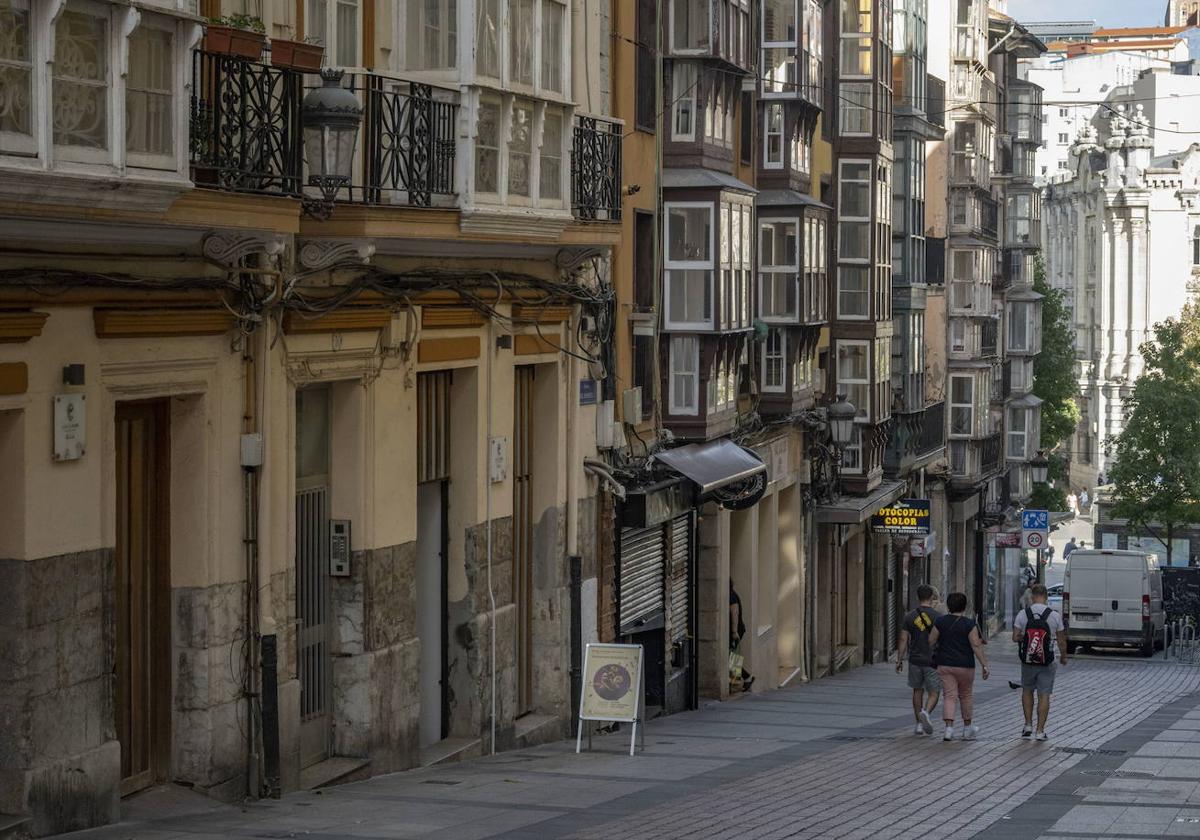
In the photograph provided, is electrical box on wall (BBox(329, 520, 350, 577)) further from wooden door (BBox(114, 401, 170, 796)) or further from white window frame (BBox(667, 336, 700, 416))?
white window frame (BBox(667, 336, 700, 416))

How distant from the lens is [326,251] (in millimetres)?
14594

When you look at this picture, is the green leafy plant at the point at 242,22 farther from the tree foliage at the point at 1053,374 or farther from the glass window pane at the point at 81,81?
the tree foliage at the point at 1053,374

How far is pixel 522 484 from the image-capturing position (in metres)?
20.1

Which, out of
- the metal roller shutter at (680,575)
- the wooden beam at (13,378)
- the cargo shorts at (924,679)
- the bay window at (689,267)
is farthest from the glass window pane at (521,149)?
the metal roller shutter at (680,575)

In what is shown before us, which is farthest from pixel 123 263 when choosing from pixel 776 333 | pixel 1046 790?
pixel 776 333

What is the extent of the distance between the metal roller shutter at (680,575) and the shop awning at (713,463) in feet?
3.19

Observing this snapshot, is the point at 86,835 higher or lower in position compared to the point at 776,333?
lower

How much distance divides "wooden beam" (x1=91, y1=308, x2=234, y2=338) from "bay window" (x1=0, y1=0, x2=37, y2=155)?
6.40 feet

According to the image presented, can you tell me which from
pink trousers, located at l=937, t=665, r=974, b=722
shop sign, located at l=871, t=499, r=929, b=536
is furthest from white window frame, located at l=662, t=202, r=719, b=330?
shop sign, located at l=871, t=499, r=929, b=536

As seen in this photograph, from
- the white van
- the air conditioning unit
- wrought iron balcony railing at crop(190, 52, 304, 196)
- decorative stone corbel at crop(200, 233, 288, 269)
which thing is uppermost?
wrought iron balcony railing at crop(190, 52, 304, 196)

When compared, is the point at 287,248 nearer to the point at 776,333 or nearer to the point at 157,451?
the point at 157,451

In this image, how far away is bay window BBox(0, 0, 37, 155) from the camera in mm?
10289

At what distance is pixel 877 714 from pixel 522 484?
22.1ft

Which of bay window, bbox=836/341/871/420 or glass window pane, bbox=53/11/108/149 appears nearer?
glass window pane, bbox=53/11/108/149
